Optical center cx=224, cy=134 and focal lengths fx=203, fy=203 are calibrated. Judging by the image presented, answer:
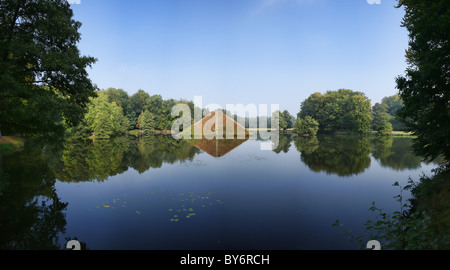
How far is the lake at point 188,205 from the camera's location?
7656 millimetres

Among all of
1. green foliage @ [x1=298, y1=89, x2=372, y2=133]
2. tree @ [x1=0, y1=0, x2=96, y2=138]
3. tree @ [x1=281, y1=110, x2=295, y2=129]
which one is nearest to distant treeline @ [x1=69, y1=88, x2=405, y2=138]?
green foliage @ [x1=298, y1=89, x2=372, y2=133]

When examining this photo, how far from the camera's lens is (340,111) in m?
77.7

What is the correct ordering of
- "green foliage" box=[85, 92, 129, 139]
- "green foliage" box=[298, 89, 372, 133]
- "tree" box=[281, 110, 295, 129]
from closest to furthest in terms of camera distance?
"green foliage" box=[85, 92, 129, 139] < "green foliage" box=[298, 89, 372, 133] < "tree" box=[281, 110, 295, 129]

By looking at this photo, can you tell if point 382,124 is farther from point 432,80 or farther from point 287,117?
point 432,80

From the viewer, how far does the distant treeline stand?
187 feet

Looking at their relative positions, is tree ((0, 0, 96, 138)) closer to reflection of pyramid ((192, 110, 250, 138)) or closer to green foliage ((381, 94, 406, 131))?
reflection of pyramid ((192, 110, 250, 138))

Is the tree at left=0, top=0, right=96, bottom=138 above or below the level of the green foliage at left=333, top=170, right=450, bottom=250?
above

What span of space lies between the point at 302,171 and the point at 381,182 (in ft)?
19.8

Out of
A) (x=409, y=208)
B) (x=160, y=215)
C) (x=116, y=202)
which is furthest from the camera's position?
(x=116, y=202)

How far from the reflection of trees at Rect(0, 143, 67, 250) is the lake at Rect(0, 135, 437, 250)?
0.12ft

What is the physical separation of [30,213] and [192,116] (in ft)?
242

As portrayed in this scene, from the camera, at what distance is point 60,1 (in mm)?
15523
